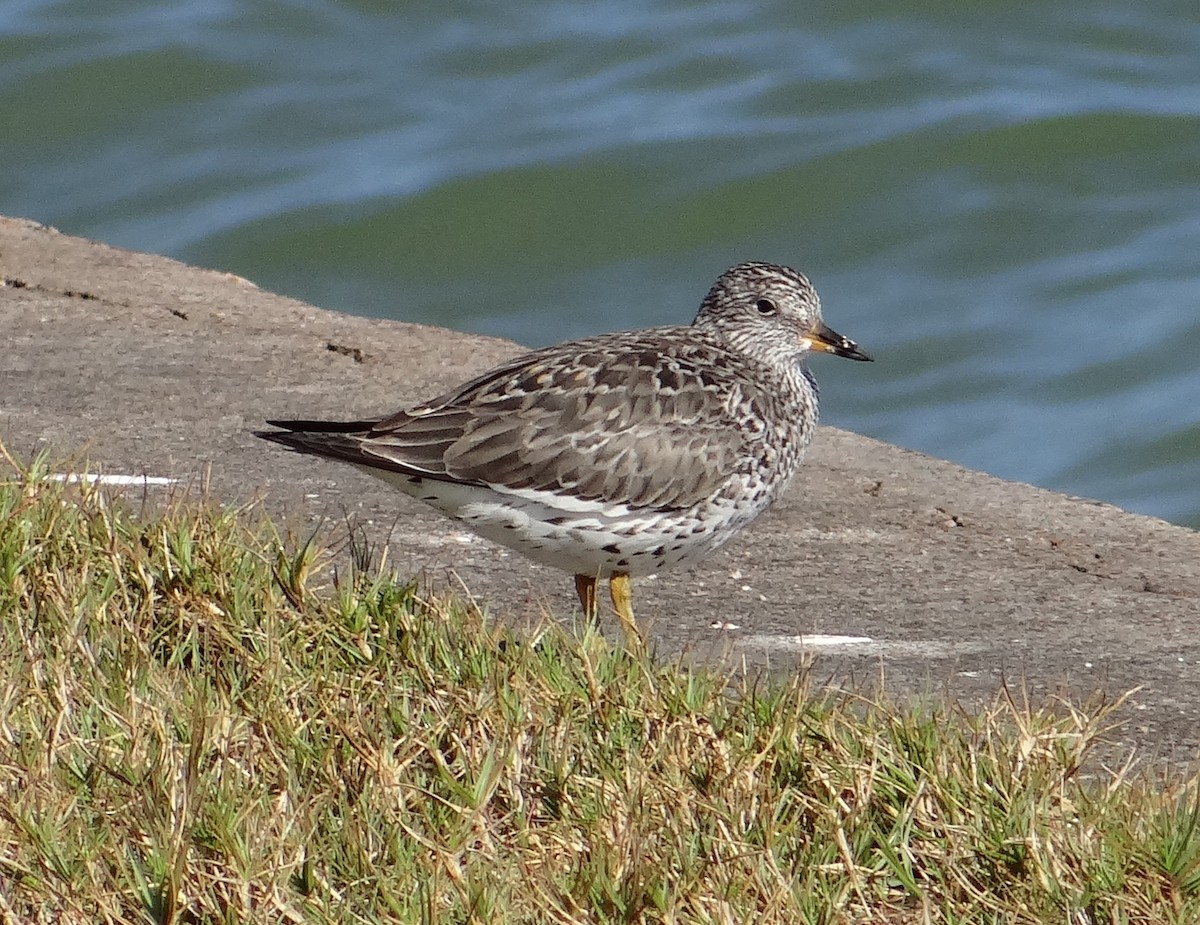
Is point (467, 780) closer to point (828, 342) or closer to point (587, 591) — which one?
point (587, 591)

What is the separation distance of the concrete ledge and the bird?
13.8 inches

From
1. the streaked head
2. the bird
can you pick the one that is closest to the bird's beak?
the streaked head

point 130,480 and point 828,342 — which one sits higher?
point 828,342

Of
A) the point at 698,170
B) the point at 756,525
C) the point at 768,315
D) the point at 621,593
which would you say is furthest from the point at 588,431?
the point at 698,170

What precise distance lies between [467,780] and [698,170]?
1140cm

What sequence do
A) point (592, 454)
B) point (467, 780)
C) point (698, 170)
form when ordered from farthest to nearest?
1. point (698, 170)
2. point (592, 454)
3. point (467, 780)

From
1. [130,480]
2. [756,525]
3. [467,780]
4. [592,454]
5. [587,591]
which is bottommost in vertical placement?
[756,525]

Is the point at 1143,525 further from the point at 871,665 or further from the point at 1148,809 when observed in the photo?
the point at 1148,809

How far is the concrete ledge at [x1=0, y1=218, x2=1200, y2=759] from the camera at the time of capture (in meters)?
5.89

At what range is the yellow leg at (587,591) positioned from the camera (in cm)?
595

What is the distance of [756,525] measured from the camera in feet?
23.2

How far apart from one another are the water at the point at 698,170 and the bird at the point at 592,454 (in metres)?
7.03

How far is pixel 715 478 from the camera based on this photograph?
5801 millimetres

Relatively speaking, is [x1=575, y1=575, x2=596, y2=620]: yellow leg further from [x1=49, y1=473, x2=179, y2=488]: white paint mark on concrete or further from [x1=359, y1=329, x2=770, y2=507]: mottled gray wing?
[x1=49, y1=473, x2=179, y2=488]: white paint mark on concrete
